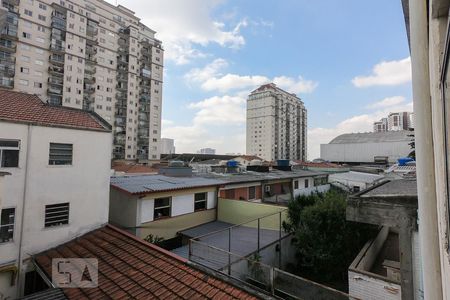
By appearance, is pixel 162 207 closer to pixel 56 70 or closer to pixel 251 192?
pixel 251 192

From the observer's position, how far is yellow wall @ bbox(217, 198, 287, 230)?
1362 centimetres

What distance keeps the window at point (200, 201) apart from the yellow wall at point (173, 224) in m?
0.31

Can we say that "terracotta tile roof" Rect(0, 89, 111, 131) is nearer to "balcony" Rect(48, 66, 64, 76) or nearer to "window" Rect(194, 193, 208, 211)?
"window" Rect(194, 193, 208, 211)

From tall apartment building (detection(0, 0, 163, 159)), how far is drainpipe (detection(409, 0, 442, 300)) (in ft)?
179

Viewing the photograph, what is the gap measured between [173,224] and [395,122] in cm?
9813

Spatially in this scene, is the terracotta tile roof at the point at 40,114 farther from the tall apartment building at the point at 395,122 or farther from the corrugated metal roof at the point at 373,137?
the tall apartment building at the point at 395,122

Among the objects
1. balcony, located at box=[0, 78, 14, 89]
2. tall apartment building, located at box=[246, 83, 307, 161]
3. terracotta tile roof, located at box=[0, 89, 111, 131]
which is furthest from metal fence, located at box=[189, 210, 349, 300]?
tall apartment building, located at box=[246, 83, 307, 161]

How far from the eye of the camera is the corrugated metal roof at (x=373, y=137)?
2436 inches

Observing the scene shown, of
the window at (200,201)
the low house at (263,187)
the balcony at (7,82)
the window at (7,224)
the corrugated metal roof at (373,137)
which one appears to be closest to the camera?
the window at (7,224)

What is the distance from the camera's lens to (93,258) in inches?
362

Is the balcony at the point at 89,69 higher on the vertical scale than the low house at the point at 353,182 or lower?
higher

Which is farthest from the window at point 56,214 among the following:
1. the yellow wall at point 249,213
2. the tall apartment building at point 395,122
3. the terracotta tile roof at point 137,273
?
the tall apartment building at point 395,122

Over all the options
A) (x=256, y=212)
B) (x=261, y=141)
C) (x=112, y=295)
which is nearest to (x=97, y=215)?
(x=112, y=295)

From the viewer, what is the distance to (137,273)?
25.9 ft
